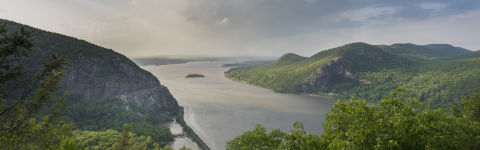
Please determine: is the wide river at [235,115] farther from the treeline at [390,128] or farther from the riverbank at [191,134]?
the treeline at [390,128]

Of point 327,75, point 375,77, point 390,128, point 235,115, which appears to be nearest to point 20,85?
point 390,128

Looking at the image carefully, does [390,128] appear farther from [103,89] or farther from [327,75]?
[327,75]

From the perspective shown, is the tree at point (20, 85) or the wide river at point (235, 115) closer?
the tree at point (20, 85)

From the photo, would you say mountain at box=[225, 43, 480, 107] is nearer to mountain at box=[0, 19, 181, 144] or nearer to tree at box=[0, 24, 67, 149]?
mountain at box=[0, 19, 181, 144]

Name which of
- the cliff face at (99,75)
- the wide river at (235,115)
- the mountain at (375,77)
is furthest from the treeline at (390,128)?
the mountain at (375,77)

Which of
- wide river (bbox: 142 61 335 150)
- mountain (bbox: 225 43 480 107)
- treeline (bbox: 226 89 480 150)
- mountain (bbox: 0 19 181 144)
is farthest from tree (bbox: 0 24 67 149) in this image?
mountain (bbox: 225 43 480 107)

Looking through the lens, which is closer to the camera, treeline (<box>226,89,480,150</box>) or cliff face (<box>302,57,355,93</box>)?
treeline (<box>226,89,480,150</box>)
